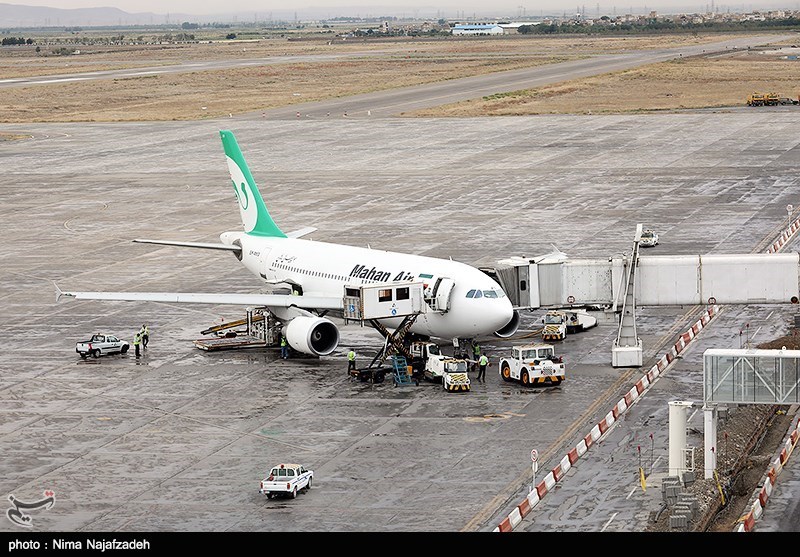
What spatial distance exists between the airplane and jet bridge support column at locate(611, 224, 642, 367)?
4118 millimetres

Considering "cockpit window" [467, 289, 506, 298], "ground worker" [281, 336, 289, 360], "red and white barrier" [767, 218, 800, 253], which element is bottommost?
"red and white barrier" [767, 218, 800, 253]

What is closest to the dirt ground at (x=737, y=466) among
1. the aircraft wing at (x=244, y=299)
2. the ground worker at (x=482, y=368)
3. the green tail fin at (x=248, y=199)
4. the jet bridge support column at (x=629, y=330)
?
the jet bridge support column at (x=629, y=330)

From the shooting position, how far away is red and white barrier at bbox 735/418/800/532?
31288 mm

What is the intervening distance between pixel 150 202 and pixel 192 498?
66.3 meters

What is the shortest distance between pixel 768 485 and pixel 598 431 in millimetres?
7332

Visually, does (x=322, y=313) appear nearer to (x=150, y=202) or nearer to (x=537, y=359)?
(x=537, y=359)

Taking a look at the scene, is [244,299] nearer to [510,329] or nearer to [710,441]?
[510,329]

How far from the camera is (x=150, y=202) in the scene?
3903 inches

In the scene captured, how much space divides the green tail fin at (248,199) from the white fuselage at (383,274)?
2.06 ft

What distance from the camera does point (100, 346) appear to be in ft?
175

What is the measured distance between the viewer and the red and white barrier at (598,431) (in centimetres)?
3309

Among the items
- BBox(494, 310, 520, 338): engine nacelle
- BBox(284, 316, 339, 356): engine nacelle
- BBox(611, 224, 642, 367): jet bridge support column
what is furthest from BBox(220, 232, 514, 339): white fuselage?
BBox(611, 224, 642, 367): jet bridge support column

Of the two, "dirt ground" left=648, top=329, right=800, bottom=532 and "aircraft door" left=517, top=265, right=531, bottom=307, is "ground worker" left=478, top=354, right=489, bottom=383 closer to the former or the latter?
"aircraft door" left=517, top=265, right=531, bottom=307

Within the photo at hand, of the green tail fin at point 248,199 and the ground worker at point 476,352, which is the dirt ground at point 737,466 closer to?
the ground worker at point 476,352
